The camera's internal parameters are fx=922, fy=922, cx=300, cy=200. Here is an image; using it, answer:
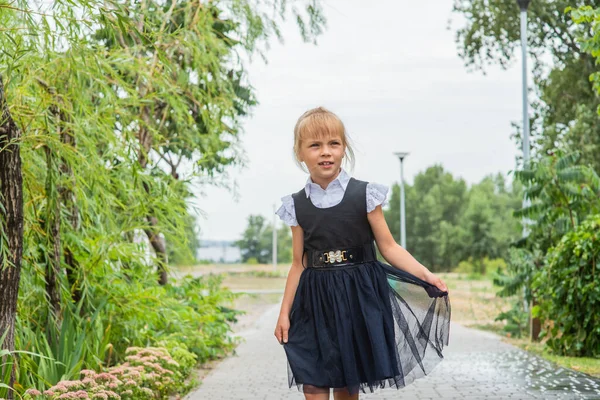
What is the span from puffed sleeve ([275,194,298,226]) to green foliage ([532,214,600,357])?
270 inches

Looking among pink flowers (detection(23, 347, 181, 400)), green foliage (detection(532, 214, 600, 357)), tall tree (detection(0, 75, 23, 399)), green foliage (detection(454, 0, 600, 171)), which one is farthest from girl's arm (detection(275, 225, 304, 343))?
green foliage (detection(454, 0, 600, 171))

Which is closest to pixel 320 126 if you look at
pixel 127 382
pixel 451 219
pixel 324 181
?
pixel 324 181

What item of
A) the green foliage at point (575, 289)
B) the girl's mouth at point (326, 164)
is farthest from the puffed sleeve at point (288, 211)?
the green foliage at point (575, 289)

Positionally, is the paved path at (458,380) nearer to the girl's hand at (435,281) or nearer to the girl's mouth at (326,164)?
the girl's hand at (435,281)

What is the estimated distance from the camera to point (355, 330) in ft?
14.4

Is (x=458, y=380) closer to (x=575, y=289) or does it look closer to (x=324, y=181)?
(x=575, y=289)

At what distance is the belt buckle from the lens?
444 cm

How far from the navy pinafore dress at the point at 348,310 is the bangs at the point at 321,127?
284 mm

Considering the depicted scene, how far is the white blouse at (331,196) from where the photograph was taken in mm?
4402

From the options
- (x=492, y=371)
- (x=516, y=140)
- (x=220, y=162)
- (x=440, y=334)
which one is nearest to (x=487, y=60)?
(x=516, y=140)

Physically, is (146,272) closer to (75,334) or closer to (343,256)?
(75,334)

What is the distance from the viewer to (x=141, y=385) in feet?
24.8

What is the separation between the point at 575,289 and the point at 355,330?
284 inches

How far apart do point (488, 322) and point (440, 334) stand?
16.9 metres
